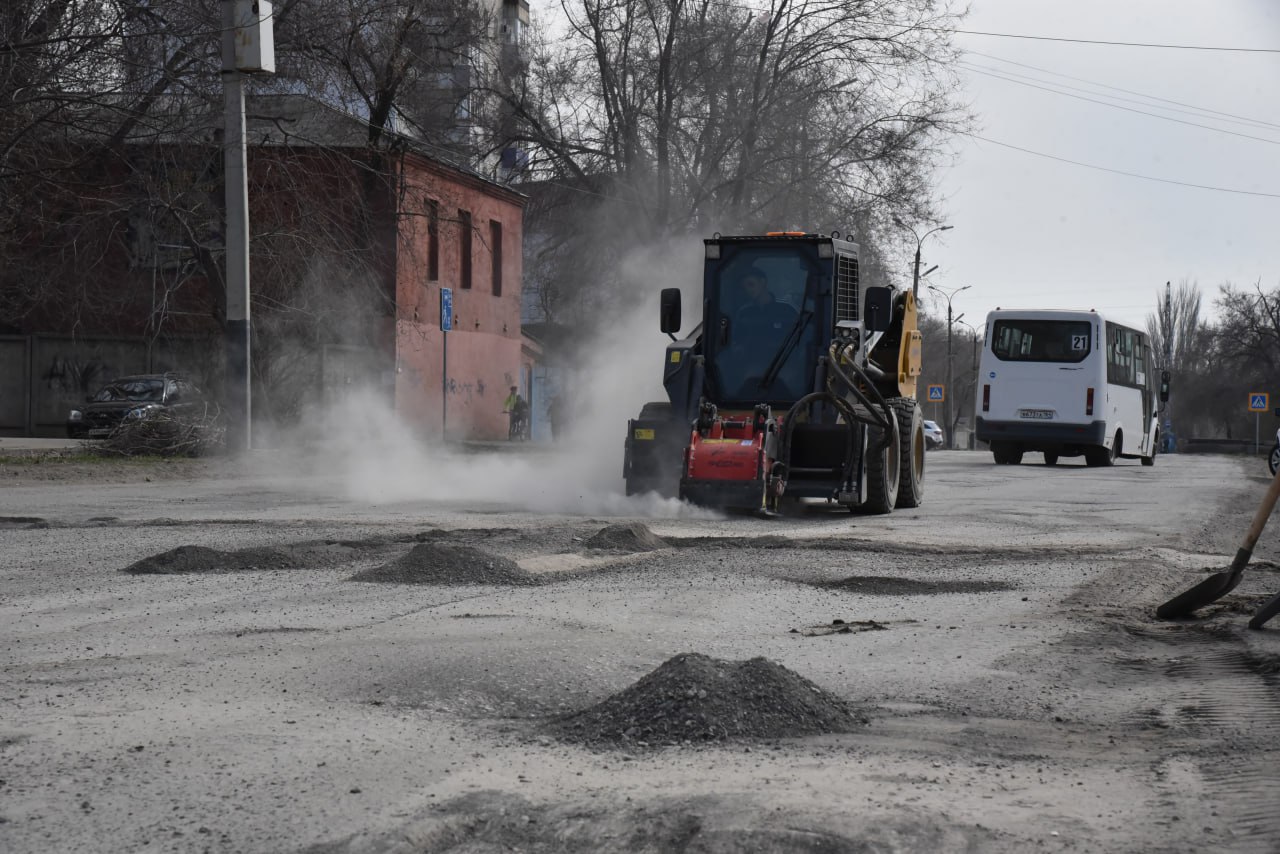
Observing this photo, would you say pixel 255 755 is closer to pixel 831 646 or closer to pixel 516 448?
pixel 831 646

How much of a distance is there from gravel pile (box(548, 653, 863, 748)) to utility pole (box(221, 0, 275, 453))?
1813 centimetres

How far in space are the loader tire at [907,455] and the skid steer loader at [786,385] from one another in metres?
0.02

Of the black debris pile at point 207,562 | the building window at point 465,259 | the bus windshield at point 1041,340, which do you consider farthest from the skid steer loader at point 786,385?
the building window at point 465,259

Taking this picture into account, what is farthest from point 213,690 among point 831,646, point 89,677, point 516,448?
point 516,448

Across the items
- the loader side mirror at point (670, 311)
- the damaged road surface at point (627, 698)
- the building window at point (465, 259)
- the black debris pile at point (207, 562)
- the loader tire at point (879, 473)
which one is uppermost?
the building window at point (465, 259)

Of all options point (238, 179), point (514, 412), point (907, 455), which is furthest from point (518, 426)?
point (907, 455)

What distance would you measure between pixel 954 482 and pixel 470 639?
17.2 m

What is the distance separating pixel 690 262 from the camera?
2650 centimetres

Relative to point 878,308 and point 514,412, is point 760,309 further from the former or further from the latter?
point 514,412

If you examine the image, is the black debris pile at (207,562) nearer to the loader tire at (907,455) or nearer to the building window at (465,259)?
the loader tire at (907,455)

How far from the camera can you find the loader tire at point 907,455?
54.1 ft

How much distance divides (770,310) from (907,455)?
232cm

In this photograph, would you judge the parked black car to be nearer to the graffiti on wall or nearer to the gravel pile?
the graffiti on wall

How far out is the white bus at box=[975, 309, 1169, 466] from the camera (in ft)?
104
